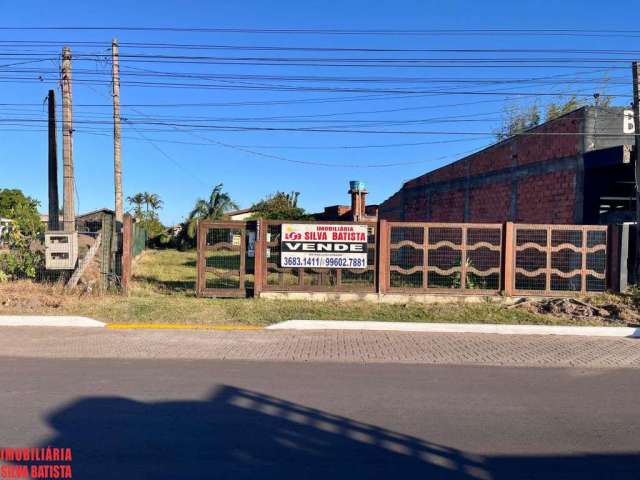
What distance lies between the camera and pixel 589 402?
5945mm

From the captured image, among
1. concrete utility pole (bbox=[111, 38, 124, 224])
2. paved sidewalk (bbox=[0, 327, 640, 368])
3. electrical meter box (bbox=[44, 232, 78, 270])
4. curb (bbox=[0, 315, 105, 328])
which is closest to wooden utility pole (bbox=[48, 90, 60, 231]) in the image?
concrete utility pole (bbox=[111, 38, 124, 224])

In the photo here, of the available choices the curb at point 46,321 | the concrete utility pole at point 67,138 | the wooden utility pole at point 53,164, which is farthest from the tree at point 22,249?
the wooden utility pole at point 53,164

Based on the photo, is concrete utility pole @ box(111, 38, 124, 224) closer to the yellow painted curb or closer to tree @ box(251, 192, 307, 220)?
the yellow painted curb

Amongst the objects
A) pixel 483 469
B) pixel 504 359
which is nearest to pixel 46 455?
pixel 483 469

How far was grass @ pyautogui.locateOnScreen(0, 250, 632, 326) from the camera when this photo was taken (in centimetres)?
1099

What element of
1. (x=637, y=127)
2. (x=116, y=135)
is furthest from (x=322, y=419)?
(x=116, y=135)

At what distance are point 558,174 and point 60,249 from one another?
14.3m

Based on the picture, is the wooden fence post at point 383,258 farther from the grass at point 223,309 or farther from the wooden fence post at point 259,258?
the wooden fence post at point 259,258

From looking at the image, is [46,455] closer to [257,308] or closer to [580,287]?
[257,308]

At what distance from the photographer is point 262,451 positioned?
14.5 feet

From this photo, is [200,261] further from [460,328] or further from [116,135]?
[116,135]

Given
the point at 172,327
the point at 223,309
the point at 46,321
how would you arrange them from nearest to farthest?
the point at 172,327
the point at 46,321
the point at 223,309

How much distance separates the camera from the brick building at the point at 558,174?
49.8ft

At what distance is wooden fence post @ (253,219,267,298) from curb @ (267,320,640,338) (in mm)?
2496
